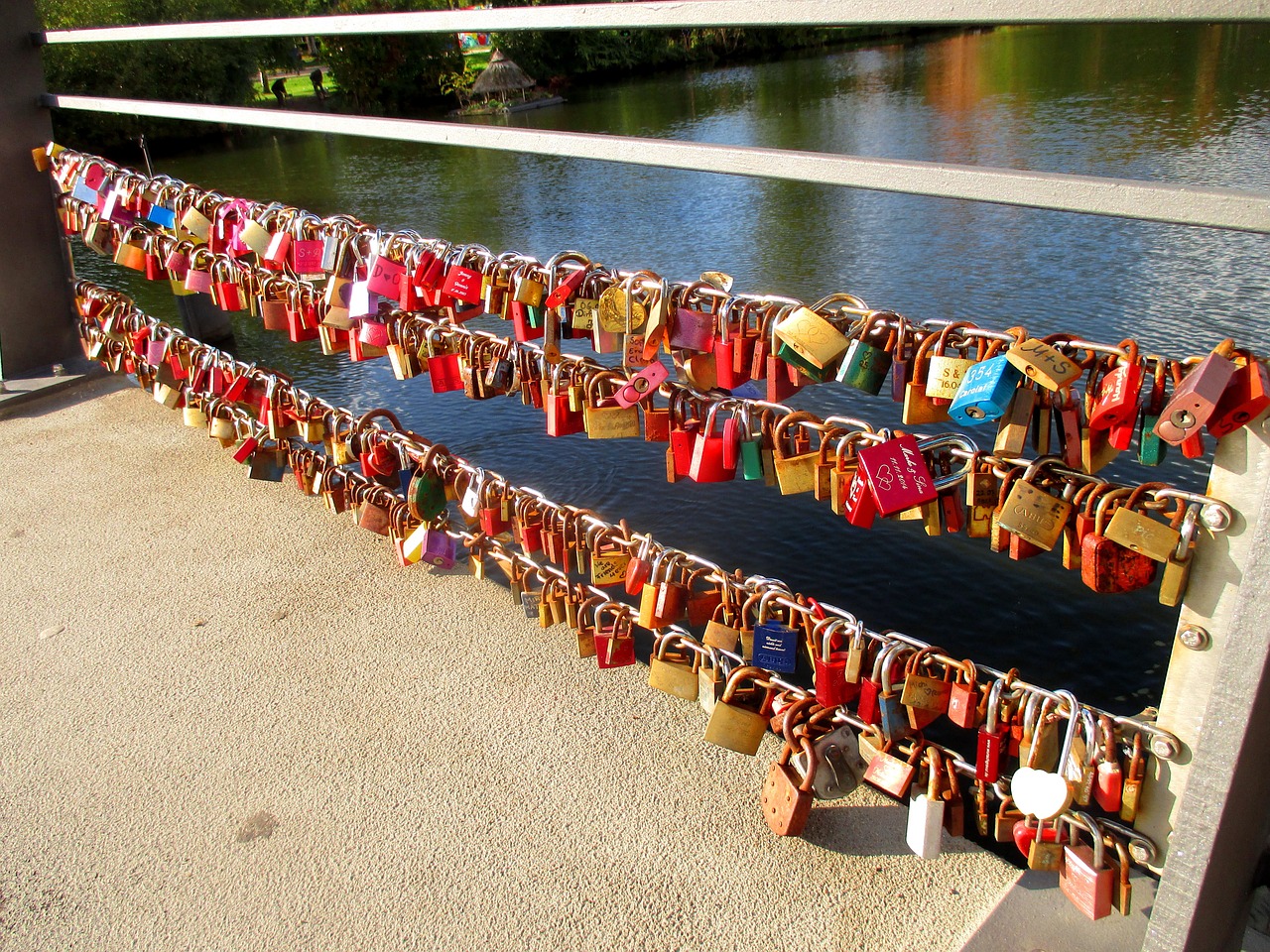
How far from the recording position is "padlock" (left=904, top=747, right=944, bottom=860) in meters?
1.71

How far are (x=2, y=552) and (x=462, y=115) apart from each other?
79.1 ft

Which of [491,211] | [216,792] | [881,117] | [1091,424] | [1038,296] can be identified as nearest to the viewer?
[1091,424]

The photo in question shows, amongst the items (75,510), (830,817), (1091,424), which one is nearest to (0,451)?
(75,510)

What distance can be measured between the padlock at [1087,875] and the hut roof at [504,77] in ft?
85.1

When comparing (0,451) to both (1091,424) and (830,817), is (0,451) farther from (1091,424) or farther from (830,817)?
(1091,424)

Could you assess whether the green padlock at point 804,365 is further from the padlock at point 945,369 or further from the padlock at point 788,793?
the padlock at point 788,793

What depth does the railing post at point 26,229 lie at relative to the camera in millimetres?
4449

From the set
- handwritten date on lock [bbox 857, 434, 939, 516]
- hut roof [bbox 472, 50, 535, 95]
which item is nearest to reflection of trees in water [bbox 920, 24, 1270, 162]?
handwritten date on lock [bbox 857, 434, 939, 516]

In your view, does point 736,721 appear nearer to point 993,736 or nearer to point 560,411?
point 993,736

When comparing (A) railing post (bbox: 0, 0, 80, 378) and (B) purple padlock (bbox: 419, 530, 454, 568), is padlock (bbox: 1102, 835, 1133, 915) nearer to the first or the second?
(B) purple padlock (bbox: 419, 530, 454, 568)

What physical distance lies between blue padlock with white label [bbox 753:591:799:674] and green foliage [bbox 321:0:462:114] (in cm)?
2870

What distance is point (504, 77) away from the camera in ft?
83.8

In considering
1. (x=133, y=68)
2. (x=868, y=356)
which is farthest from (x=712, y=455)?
(x=133, y=68)

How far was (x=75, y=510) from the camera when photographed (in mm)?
3645
